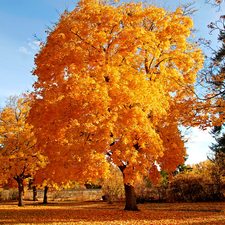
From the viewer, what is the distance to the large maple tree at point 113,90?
8.81 meters

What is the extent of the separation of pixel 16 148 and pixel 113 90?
1500 cm

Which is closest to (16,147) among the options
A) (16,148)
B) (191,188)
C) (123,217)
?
(16,148)

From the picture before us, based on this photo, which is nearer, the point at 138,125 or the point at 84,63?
the point at 138,125

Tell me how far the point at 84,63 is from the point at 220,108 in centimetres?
641

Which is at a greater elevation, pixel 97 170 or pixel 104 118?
pixel 104 118

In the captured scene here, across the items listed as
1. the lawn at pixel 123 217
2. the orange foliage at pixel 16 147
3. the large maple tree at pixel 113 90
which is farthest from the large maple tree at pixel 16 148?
the large maple tree at pixel 113 90

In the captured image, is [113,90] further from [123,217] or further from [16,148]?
[16,148]

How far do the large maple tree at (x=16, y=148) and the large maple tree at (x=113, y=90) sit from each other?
928 centimetres

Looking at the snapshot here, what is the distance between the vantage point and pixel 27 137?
19672 mm

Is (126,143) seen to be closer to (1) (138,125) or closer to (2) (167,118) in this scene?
(1) (138,125)

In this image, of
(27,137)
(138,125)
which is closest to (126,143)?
(138,125)

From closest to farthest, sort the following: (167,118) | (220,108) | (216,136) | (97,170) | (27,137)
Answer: (220,108) < (97,170) < (167,118) < (27,137) < (216,136)

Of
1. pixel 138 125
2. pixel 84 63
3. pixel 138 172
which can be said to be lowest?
pixel 138 172

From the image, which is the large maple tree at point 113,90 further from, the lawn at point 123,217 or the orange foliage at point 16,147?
the orange foliage at point 16,147
